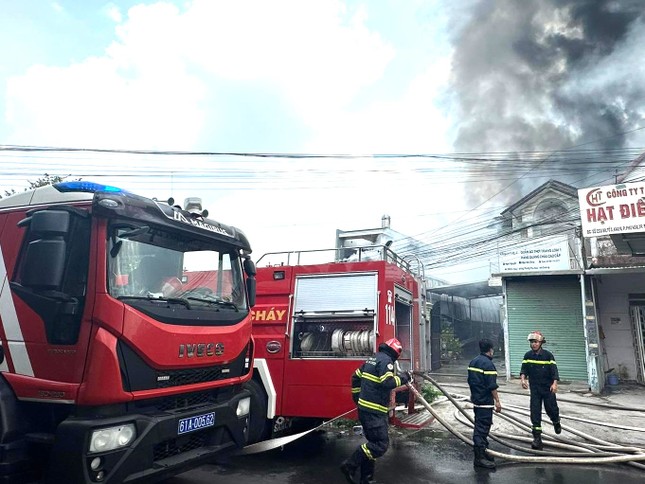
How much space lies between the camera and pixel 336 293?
6059 millimetres

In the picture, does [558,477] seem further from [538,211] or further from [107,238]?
[538,211]

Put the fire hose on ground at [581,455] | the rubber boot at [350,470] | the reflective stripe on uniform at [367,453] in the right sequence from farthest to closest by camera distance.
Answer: the fire hose on ground at [581,455] → the rubber boot at [350,470] → the reflective stripe on uniform at [367,453]

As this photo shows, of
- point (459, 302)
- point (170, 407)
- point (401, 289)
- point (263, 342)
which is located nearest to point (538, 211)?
point (459, 302)

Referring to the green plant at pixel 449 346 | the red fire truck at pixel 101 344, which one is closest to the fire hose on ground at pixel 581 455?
the red fire truck at pixel 101 344

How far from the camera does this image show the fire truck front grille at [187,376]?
11.6ft

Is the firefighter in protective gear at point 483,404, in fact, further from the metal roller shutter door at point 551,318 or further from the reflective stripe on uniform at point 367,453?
the metal roller shutter door at point 551,318

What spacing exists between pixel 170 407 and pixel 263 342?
2633mm

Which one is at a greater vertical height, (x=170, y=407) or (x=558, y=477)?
(x=170, y=407)

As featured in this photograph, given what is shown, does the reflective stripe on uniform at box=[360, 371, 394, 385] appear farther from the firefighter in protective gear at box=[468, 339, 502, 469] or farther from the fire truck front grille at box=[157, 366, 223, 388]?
the firefighter in protective gear at box=[468, 339, 502, 469]

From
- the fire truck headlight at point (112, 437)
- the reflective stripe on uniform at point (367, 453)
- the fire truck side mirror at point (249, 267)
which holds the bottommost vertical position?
the reflective stripe on uniform at point (367, 453)

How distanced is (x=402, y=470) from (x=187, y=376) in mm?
3086

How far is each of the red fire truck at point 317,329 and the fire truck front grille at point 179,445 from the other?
5.15 ft

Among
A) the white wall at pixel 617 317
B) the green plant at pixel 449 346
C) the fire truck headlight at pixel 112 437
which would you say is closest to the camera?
the fire truck headlight at pixel 112 437

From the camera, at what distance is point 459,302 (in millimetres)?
24094
